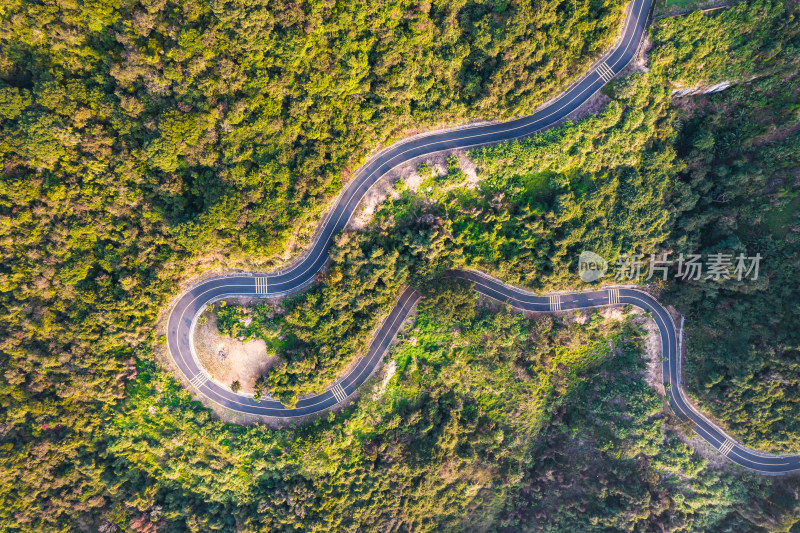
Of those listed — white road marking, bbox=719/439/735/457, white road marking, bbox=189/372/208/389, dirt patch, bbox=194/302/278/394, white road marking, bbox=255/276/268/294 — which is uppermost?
white road marking, bbox=719/439/735/457

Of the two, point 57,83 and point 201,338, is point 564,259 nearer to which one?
point 201,338

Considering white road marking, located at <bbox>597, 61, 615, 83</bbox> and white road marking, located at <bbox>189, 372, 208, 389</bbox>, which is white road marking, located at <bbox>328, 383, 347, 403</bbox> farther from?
white road marking, located at <bbox>597, 61, 615, 83</bbox>

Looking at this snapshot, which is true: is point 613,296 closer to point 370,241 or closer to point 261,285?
point 370,241

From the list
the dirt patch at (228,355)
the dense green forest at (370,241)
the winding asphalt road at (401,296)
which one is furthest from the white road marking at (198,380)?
the dense green forest at (370,241)

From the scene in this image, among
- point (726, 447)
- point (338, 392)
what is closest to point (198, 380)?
point (338, 392)

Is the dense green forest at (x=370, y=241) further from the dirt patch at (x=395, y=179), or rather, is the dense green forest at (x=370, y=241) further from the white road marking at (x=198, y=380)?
the white road marking at (x=198, y=380)

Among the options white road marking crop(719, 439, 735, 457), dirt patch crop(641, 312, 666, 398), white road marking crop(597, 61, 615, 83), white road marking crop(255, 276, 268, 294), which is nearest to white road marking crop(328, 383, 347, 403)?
white road marking crop(255, 276, 268, 294)
